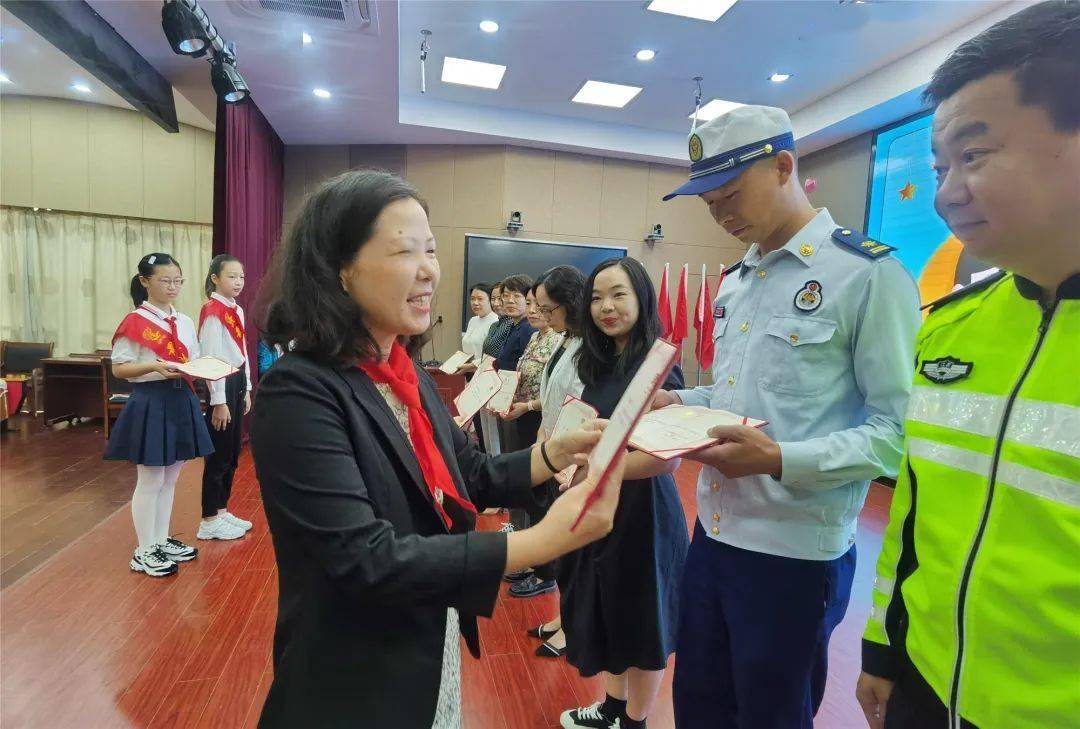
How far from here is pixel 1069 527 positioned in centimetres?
57

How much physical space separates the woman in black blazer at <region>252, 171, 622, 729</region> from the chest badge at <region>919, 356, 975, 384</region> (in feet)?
1.58

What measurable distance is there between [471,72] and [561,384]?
4652mm

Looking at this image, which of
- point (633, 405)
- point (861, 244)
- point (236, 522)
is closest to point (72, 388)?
point (236, 522)

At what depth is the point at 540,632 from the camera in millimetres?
2320

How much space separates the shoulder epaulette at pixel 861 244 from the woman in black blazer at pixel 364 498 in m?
0.74

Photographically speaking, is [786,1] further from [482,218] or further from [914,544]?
[914,544]

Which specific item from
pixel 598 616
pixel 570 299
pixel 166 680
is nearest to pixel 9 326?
pixel 166 680

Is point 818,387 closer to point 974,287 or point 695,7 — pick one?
point 974,287

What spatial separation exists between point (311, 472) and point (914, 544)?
879 millimetres

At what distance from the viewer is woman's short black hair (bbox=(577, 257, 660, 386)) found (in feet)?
5.85

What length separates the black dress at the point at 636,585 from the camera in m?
1.60

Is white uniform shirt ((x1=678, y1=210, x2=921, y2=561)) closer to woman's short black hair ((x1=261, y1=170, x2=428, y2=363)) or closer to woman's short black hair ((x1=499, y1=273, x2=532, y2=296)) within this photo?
woman's short black hair ((x1=261, y1=170, x2=428, y2=363))

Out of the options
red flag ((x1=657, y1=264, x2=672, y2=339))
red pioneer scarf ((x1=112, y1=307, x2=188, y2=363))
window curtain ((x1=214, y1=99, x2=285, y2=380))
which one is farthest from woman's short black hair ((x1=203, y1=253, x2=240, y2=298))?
red flag ((x1=657, y1=264, x2=672, y2=339))

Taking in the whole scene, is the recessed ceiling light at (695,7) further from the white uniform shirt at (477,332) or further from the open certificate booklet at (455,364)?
the open certificate booklet at (455,364)
